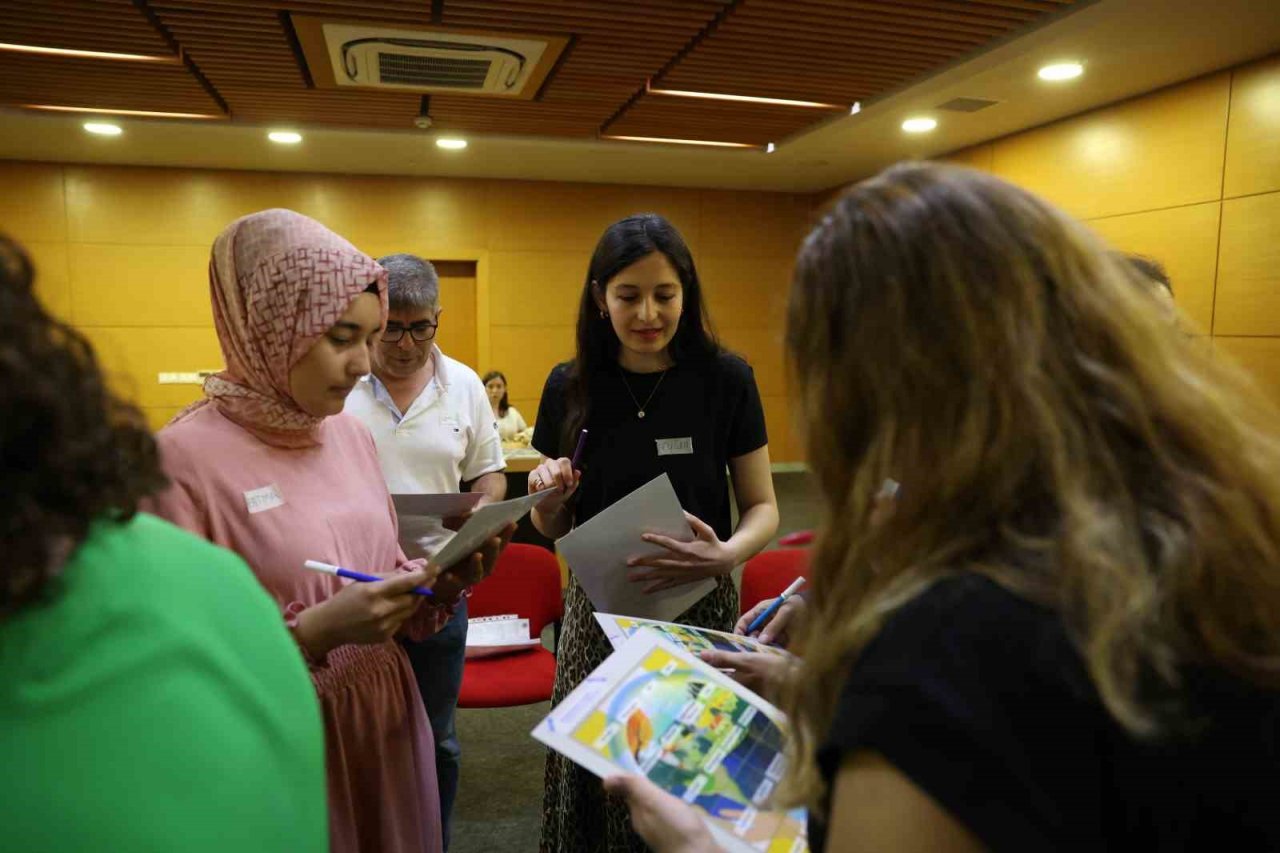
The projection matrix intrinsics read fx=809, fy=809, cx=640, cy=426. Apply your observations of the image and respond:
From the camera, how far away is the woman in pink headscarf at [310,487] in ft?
4.29

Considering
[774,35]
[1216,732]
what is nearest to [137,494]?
[1216,732]

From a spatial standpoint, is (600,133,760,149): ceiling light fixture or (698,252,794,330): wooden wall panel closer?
(600,133,760,149): ceiling light fixture

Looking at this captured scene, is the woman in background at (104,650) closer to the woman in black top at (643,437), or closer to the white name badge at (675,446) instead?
the woman in black top at (643,437)

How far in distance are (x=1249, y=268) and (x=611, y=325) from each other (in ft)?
15.6

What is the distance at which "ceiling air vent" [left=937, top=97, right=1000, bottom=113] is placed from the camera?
217 inches

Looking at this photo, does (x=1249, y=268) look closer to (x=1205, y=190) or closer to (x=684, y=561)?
(x=1205, y=190)

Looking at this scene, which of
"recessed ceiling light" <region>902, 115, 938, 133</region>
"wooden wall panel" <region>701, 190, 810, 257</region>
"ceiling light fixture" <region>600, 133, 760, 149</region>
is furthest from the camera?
"wooden wall panel" <region>701, 190, 810, 257</region>

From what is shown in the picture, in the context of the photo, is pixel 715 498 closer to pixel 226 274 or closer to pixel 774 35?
pixel 226 274

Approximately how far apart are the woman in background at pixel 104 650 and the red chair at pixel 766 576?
6.99 feet

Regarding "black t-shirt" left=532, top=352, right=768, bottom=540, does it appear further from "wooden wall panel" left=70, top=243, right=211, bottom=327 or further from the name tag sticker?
"wooden wall panel" left=70, top=243, right=211, bottom=327

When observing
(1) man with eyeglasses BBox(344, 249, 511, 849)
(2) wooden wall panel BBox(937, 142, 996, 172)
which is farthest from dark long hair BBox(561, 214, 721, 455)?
(2) wooden wall panel BBox(937, 142, 996, 172)

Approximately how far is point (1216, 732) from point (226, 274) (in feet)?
4.89

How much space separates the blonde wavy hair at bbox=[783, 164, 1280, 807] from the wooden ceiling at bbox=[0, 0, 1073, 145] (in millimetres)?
3372

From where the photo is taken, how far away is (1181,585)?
1.90 feet
